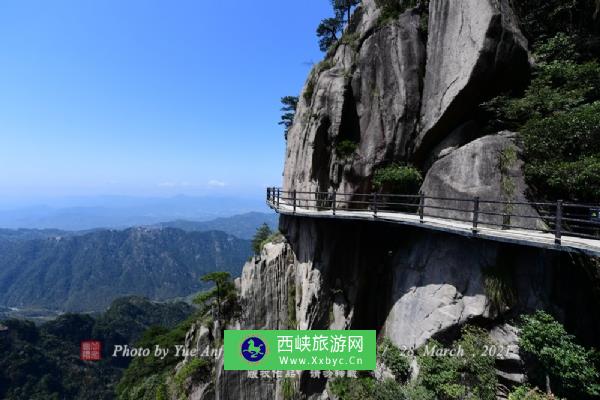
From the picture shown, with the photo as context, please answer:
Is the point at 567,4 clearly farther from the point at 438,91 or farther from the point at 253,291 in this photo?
the point at 253,291

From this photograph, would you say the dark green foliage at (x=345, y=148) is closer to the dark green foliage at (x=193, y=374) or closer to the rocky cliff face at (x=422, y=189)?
the rocky cliff face at (x=422, y=189)

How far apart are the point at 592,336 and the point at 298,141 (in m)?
15.6

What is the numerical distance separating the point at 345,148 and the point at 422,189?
458 cm

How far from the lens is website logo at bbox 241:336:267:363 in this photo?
13.3m

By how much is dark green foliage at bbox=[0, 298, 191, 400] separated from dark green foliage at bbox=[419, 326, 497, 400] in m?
99.2

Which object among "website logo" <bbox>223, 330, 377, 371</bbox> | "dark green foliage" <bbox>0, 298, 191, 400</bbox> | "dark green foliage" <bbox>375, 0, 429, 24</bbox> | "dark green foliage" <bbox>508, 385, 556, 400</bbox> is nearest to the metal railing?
"dark green foliage" <bbox>508, 385, 556, 400</bbox>

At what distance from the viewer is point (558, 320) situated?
31.4 feet

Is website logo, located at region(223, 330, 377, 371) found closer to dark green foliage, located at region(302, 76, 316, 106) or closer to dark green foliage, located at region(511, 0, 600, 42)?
dark green foliage, located at region(302, 76, 316, 106)

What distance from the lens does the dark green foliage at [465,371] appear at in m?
9.28

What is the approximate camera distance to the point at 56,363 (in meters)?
84.7

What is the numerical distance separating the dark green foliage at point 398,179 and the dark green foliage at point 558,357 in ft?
22.8

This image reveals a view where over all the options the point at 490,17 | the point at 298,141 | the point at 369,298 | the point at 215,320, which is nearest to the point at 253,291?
the point at 215,320

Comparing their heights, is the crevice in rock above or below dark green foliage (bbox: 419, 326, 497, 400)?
above

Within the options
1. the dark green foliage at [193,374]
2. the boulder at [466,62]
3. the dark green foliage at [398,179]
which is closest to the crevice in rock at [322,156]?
the dark green foliage at [398,179]
